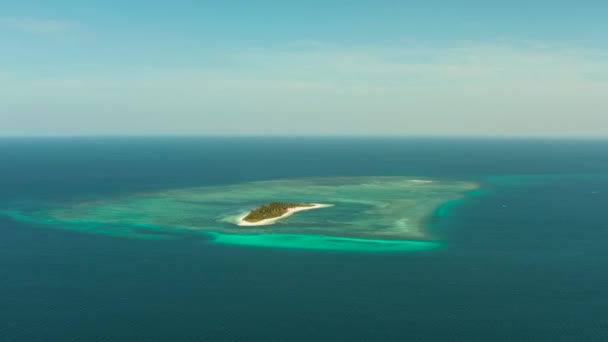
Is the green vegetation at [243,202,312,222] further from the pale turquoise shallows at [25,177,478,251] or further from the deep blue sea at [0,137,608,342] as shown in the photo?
the deep blue sea at [0,137,608,342]

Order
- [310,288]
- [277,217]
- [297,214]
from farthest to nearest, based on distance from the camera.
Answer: [297,214]
[277,217]
[310,288]

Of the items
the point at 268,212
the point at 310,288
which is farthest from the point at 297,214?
the point at 310,288

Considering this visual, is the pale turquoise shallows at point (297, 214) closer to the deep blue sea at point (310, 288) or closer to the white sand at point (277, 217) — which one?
the white sand at point (277, 217)

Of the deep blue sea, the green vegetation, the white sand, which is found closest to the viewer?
the deep blue sea

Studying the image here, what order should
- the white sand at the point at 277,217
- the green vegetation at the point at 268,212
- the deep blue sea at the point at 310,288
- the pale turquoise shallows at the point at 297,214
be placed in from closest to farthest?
the deep blue sea at the point at 310,288, the pale turquoise shallows at the point at 297,214, the white sand at the point at 277,217, the green vegetation at the point at 268,212

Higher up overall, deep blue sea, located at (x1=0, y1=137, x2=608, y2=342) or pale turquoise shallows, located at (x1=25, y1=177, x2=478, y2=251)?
pale turquoise shallows, located at (x1=25, y1=177, x2=478, y2=251)

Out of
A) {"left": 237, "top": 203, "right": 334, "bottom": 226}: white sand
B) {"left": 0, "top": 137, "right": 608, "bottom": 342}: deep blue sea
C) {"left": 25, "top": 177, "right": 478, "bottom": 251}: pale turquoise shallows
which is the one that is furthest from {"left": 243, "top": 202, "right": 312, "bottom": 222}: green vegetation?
{"left": 0, "top": 137, "right": 608, "bottom": 342}: deep blue sea

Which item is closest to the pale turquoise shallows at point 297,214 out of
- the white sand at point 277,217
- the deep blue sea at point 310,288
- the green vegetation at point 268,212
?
the white sand at point 277,217

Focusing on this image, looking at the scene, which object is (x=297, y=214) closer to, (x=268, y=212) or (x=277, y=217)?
(x=277, y=217)

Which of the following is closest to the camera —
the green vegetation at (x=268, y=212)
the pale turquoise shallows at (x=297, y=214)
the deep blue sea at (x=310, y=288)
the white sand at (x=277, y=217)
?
the deep blue sea at (x=310, y=288)

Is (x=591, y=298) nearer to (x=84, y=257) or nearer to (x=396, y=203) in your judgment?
(x=396, y=203)
